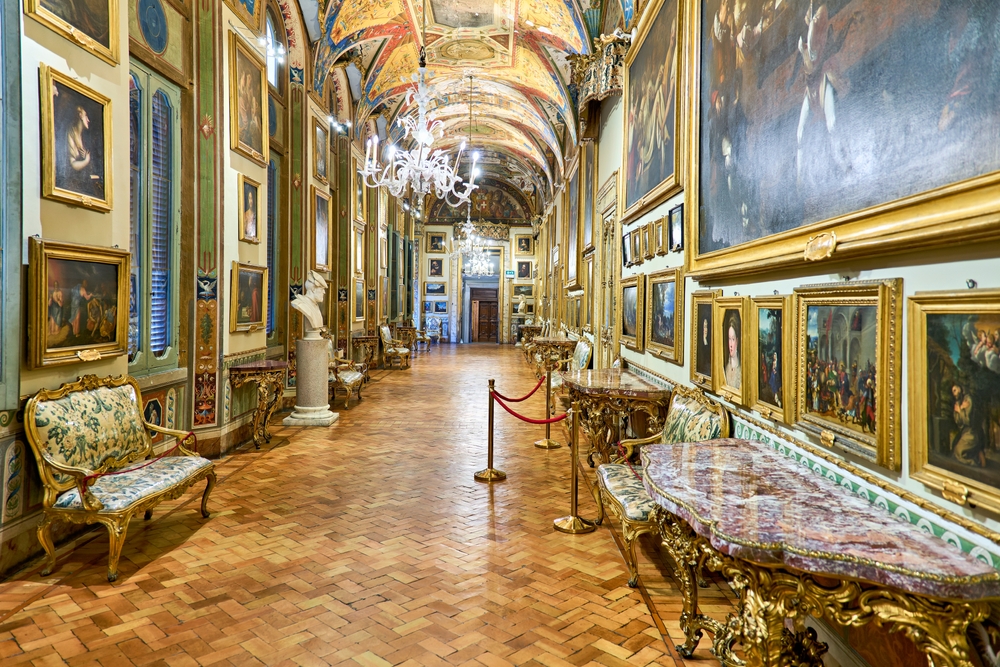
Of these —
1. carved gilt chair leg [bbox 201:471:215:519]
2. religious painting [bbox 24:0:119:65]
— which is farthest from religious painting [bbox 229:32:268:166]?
carved gilt chair leg [bbox 201:471:215:519]

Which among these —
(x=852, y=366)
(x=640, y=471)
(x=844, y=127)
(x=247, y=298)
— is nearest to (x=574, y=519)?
(x=640, y=471)

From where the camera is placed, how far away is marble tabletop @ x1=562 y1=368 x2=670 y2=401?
18.4ft

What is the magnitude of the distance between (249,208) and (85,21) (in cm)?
346

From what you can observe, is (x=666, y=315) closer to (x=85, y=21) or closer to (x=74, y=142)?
(x=74, y=142)

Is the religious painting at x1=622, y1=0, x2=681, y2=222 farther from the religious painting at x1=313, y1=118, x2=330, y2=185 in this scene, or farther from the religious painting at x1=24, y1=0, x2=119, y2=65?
the religious painting at x1=313, y1=118, x2=330, y2=185

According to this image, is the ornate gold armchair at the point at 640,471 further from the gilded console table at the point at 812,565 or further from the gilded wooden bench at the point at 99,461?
the gilded wooden bench at the point at 99,461

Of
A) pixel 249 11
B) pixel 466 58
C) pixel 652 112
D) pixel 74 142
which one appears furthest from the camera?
pixel 466 58

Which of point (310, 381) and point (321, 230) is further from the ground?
point (321, 230)

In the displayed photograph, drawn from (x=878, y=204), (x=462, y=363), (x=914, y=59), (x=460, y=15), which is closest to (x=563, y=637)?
(x=878, y=204)

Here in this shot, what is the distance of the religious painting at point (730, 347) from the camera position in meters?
3.89

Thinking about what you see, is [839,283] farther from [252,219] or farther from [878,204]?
[252,219]

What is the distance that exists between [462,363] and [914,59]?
17.5 metres

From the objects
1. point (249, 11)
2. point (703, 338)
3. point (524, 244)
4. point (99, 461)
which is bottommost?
point (99, 461)

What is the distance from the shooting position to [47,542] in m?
3.90
